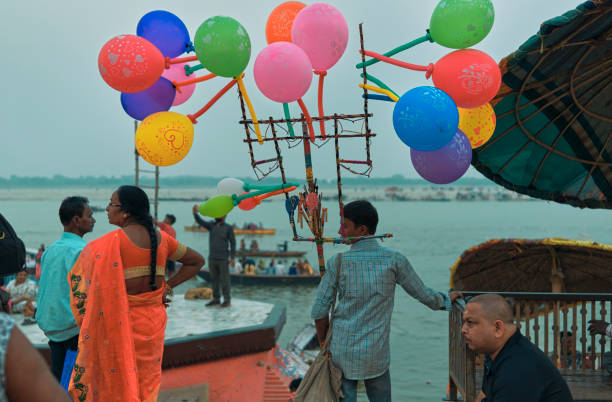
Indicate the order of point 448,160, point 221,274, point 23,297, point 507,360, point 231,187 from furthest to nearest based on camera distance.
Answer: point 23,297, point 221,274, point 231,187, point 448,160, point 507,360

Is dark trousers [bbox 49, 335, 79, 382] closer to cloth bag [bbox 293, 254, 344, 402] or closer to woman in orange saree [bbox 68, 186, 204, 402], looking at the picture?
woman in orange saree [bbox 68, 186, 204, 402]

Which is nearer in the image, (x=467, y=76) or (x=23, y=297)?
(x=467, y=76)

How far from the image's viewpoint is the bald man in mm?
2090

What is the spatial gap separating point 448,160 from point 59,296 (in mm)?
2804

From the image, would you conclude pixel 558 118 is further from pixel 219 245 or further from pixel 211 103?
pixel 219 245

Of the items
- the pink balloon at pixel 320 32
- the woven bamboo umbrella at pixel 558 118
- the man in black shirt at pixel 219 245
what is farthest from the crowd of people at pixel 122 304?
the man in black shirt at pixel 219 245

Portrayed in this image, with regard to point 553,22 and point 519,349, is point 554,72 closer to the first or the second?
point 553,22

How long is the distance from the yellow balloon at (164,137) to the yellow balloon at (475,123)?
2.11 meters

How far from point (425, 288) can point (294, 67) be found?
A: 1.62 m

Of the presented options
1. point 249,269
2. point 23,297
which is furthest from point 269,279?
point 23,297

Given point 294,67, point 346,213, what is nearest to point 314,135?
point 294,67

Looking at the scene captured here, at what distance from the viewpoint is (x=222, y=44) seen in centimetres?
Result: 369

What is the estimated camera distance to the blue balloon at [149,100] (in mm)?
4215

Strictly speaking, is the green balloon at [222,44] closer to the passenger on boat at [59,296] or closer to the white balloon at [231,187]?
the white balloon at [231,187]
